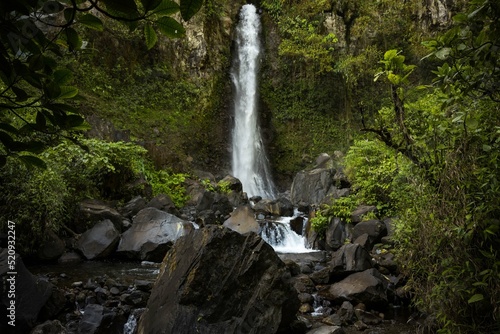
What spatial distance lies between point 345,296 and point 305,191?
7448 millimetres

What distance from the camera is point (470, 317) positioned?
3.01 m

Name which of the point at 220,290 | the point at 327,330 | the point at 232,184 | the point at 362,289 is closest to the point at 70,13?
A: the point at 220,290

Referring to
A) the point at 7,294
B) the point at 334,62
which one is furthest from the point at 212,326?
the point at 334,62

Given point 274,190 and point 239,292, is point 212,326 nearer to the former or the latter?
point 239,292

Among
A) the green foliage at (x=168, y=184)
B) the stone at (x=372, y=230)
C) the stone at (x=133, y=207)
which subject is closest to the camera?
the stone at (x=372, y=230)

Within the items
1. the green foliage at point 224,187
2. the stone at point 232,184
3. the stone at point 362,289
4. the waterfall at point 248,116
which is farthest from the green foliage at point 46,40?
the waterfall at point 248,116

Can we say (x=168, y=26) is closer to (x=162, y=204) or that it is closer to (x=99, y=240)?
(x=99, y=240)

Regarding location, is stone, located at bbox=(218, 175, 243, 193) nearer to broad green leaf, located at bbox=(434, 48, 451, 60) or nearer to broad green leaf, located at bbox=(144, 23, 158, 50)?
broad green leaf, located at bbox=(434, 48, 451, 60)

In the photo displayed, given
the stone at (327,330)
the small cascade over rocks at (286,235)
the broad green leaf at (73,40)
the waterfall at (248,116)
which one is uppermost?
the waterfall at (248,116)

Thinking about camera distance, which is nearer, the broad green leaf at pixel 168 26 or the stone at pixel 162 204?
the broad green leaf at pixel 168 26

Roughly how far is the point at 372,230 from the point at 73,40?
7952mm

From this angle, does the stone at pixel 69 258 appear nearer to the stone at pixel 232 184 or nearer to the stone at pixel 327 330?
the stone at pixel 327 330

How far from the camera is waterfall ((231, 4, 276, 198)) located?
16.7 m

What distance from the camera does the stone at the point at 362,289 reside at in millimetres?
5707
